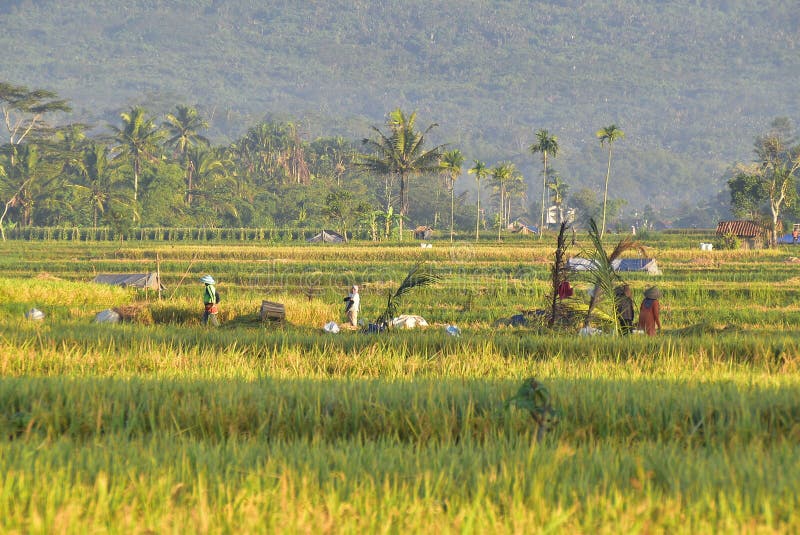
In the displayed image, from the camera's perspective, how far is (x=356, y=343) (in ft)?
38.6

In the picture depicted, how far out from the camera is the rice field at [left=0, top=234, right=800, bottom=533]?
4.00 metres

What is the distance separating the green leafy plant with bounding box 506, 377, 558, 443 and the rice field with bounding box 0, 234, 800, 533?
0.16m

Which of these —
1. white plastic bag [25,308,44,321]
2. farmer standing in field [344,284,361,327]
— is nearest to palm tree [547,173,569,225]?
farmer standing in field [344,284,361,327]

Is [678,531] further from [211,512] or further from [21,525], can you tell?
[21,525]

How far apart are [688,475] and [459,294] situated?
19.2 m

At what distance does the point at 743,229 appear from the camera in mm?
55969

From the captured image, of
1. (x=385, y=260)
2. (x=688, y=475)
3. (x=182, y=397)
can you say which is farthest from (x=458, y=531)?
(x=385, y=260)

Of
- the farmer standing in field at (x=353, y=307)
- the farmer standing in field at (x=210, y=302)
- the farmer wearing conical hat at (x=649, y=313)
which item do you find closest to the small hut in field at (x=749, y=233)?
the farmer standing in field at (x=353, y=307)

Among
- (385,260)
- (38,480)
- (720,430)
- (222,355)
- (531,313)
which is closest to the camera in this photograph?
(38,480)

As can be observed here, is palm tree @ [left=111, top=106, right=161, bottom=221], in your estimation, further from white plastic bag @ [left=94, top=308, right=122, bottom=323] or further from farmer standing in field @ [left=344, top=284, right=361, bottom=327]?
farmer standing in field @ [left=344, top=284, right=361, bottom=327]

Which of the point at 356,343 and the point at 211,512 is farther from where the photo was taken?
the point at 356,343

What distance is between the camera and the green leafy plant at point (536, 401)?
542 cm

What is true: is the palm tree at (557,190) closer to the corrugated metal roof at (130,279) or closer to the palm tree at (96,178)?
the palm tree at (96,178)

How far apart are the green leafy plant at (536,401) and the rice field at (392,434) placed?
0.52ft
